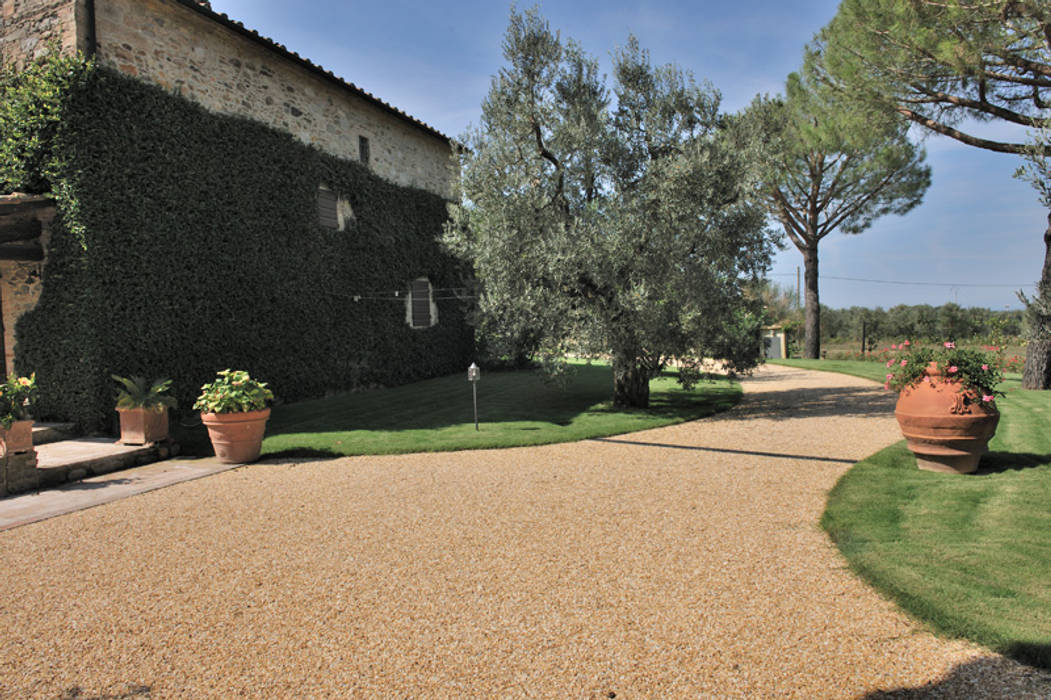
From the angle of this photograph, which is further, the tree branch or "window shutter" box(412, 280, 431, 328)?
"window shutter" box(412, 280, 431, 328)

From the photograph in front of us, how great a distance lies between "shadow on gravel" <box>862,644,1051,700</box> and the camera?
7.18 ft

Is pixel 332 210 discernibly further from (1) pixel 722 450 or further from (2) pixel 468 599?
(2) pixel 468 599

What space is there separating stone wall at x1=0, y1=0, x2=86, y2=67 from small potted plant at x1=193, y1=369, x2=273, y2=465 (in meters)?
5.40

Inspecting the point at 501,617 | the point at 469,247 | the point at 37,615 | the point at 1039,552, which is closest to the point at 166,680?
the point at 37,615

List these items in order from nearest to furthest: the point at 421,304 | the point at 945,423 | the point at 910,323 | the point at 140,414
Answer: the point at 945,423 → the point at 140,414 → the point at 421,304 → the point at 910,323

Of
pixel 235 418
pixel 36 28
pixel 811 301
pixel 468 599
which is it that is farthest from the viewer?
pixel 811 301

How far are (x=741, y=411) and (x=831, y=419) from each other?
1501 millimetres

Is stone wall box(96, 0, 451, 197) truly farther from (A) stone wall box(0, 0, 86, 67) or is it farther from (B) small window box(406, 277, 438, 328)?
(B) small window box(406, 277, 438, 328)

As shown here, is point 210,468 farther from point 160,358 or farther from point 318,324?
point 318,324

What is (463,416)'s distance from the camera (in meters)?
9.58

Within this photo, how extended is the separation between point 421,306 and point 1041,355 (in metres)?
13.2

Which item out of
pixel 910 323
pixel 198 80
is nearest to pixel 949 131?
Answer: pixel 198 80

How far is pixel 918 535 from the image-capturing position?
3.81 m

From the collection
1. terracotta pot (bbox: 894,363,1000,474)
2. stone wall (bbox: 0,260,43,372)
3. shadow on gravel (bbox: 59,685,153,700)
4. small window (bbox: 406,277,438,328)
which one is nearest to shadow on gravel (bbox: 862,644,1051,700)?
shadow on gravel (bbox: 59,685,153,700)
